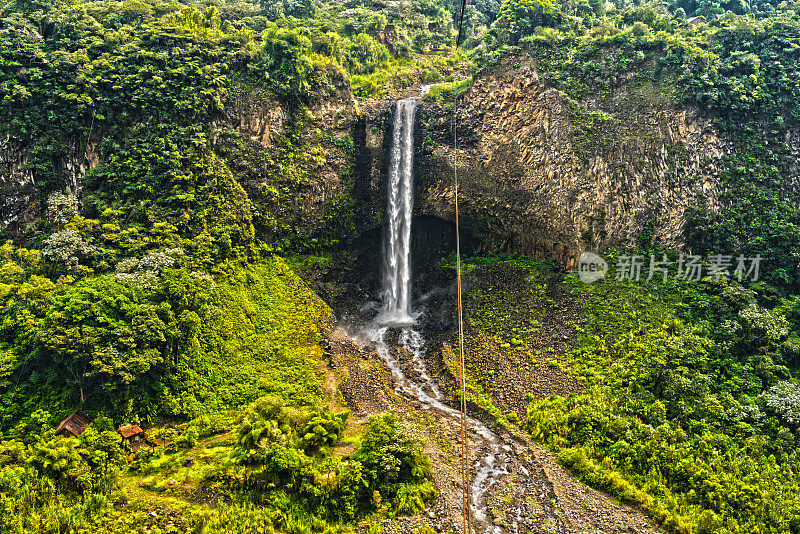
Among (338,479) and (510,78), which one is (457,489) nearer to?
(338,479)

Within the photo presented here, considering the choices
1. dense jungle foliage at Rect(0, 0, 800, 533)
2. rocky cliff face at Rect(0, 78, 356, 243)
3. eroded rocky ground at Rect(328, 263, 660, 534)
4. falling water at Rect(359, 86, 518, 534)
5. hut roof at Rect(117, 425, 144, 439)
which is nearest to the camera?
eroded rocky ground at Rect(328, 263, 660, 534)

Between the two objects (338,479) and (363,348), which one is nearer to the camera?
(338,479)

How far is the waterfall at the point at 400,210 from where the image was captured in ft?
87.0

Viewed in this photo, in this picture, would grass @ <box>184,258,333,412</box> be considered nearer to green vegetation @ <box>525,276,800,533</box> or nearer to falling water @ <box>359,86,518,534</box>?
falling water @ <box>359,86,518,534</box>

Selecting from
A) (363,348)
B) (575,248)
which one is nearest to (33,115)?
(363,348)

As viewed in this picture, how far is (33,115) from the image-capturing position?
68.0 feet

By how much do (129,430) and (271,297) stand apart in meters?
8.06

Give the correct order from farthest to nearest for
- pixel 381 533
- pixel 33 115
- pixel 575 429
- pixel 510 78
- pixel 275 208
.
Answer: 1. pixel 510 78
2. pixel 275 208
3. pixel 33 115
4. pixel 575 429
5. pixel 381 533

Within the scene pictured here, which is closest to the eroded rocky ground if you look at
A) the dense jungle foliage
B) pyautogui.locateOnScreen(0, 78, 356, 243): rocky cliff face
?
the dense jungle foliage

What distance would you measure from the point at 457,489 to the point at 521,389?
5.73 metres

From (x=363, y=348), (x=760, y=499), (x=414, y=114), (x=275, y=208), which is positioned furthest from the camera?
(x=414, y=114)

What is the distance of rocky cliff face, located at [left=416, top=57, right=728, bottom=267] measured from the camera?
2303 centimetres

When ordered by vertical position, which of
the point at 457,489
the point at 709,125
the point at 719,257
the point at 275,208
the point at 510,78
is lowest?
the point at 457,489

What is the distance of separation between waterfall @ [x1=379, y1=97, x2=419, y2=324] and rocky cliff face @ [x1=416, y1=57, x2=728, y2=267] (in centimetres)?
74
